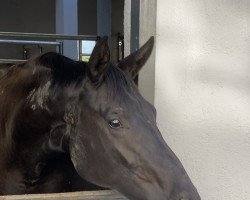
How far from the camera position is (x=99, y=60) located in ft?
4.63

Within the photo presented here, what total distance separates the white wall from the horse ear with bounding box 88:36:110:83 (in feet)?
1.78

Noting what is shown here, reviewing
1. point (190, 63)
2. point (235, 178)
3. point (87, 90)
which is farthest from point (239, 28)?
point (87, 90)

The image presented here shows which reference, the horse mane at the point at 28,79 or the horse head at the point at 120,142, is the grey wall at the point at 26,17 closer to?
the horse mane at the point at 28,79

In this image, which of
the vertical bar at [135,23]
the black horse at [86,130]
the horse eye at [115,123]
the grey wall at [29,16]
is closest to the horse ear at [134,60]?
the black horse at [86,130]

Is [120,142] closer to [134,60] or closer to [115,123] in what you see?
[115,123]

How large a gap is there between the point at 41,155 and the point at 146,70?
601 millimetres

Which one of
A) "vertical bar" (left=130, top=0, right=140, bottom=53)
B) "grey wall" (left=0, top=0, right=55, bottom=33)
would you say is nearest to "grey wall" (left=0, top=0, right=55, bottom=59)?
"grey wall" (left=0, top=0, right=55, bottom=33)

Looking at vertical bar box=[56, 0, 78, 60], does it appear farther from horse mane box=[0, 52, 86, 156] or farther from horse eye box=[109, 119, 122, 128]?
horse eye box=[109, 119, 122, 128]

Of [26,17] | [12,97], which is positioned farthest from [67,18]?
[12,97]

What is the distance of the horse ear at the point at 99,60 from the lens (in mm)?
1373

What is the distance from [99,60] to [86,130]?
0.75 ft

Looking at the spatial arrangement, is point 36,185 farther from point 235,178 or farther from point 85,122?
point 235,178

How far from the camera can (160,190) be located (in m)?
1.33

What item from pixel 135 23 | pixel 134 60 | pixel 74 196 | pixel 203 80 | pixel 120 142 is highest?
pixel 135 23
